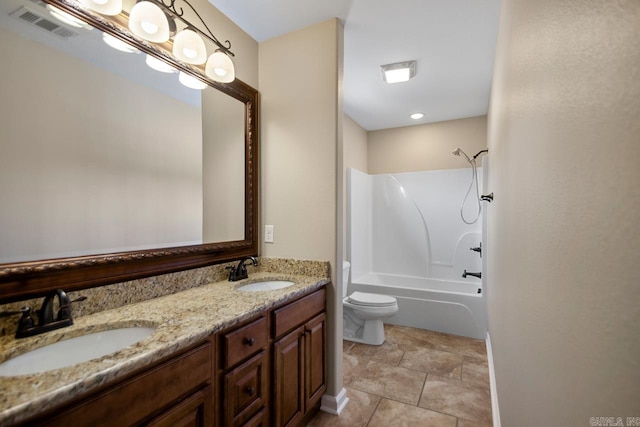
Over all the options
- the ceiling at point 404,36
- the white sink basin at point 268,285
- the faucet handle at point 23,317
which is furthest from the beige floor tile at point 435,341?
the faucet handle at point 23,317

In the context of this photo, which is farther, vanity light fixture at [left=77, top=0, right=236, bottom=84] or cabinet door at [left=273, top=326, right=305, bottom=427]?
cabinet door at [left=273, top=326, right=305, bottom=427]

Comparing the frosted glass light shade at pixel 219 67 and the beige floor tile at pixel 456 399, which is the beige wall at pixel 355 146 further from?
the beige floor tile at pixel 456 399

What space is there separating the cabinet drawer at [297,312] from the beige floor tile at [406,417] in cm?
77

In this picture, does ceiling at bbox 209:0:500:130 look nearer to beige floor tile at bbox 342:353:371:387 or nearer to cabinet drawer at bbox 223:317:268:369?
cabinet drawer at bbox 223:317:268:369

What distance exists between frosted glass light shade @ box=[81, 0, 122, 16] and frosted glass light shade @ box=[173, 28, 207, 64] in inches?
11.6

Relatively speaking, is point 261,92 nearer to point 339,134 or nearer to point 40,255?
point 339,134

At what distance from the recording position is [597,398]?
0.45 meters

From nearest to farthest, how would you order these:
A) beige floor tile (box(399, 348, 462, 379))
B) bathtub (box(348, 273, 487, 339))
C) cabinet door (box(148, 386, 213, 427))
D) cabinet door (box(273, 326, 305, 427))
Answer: cabinet door (box(148, 386, 213, 427))
cabinet door (box(273, 326, 305, 427))
beige floor tile (box(399, 348, 462, 379))
bathtub (box(348, 273, 487, 339))

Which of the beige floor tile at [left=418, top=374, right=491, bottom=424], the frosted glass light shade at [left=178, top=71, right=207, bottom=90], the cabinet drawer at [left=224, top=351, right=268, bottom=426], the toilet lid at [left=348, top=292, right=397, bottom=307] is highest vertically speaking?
the frosted glass light shade at [left=178, top=71, right=207, bottom=90]

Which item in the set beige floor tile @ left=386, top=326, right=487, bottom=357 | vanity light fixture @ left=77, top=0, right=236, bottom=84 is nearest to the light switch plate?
vanity light fixture @ left=77, top=0, right=236, bottom=84

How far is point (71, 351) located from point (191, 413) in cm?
46

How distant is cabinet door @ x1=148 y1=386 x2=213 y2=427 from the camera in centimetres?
91

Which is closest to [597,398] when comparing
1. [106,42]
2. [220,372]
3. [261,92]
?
[220,372]

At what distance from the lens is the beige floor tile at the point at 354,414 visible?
1.77 m
